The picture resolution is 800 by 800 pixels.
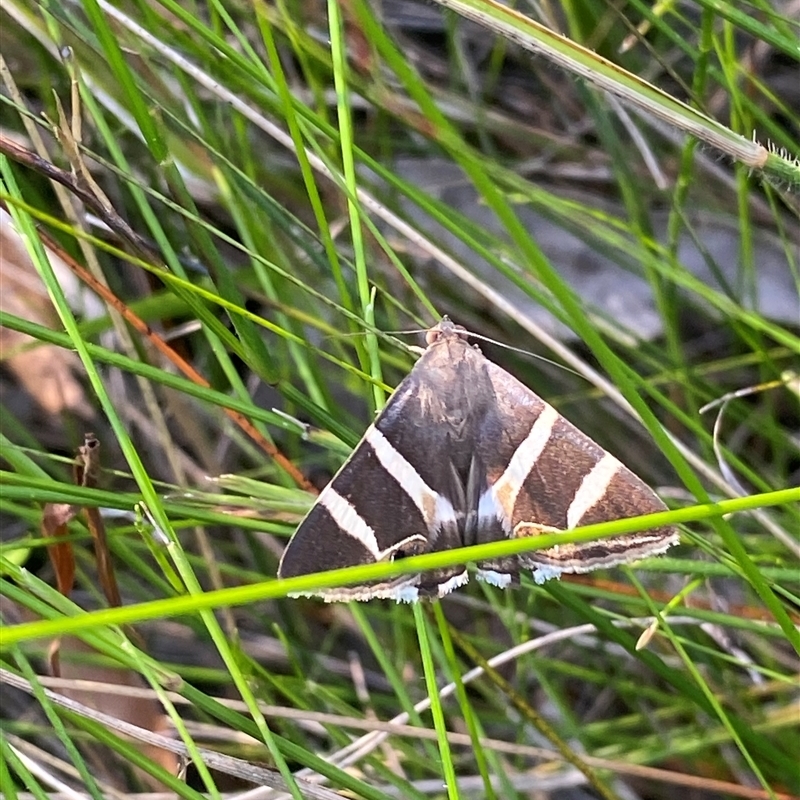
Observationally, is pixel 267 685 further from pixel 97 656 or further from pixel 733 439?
pixel 733 439

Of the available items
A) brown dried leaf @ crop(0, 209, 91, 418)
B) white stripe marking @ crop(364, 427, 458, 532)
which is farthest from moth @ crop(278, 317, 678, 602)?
brown dried leaf @ crop(0, 209, 91, 418)

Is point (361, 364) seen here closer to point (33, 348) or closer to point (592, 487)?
point (592, 487)

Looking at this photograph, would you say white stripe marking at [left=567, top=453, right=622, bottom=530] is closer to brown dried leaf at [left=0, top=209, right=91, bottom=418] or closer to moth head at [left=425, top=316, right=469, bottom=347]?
moth head at [left=425, top=316, right=469, bottom=347]

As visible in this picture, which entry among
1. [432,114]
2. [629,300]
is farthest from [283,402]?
[432,114]

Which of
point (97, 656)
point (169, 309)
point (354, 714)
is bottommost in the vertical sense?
point (354, 714)

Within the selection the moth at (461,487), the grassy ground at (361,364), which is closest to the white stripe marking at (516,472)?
the moth at (461,487)
